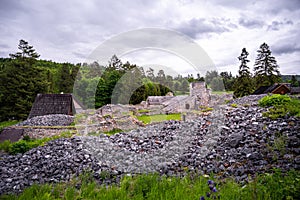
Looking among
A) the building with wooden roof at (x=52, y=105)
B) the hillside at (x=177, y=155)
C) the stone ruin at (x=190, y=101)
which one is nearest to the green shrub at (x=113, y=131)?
the hillside at (x=177, y=155)

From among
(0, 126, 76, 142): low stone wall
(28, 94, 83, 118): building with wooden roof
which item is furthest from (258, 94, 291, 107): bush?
(28, 94, 83, 118): building with wooden roof

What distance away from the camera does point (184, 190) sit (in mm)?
3264

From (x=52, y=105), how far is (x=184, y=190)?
19456mm

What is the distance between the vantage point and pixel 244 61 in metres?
34.1

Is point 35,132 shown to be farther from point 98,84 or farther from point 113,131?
point 98,84

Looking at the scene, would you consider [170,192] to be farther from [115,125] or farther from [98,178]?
[115,125]

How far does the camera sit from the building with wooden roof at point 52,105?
1944 centimetres

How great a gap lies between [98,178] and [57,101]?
17.8 m

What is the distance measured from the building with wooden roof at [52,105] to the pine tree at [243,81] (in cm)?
2477

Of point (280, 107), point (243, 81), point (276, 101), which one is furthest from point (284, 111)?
point (243, 81)

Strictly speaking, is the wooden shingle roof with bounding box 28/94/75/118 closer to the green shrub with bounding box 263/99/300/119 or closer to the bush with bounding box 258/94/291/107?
the bush with bounding box 258/94/291/107

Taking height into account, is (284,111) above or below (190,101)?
below

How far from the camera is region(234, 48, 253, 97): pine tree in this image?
107 feet

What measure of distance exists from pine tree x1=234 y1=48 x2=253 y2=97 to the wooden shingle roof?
24.8m
